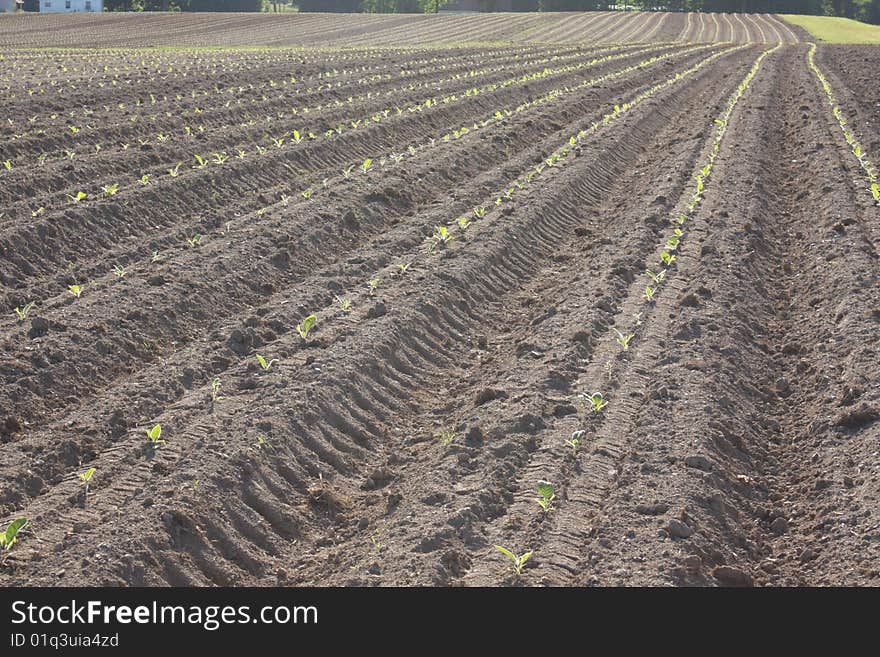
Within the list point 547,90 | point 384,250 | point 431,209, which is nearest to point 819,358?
point 384,250

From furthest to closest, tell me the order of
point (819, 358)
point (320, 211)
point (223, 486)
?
point (320, 211), point (819, 358), point (223, 486)

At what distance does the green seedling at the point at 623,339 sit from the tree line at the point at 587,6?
81005 mm

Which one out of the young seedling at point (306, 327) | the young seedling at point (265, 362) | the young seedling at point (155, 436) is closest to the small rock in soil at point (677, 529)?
the young seedling at point (155, 436)

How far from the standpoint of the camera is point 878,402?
7.20 m

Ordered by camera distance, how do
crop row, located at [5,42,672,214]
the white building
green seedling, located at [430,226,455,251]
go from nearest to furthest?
green seedling, located at [430,226,455,251] < crop row, located at [5,42,672,214] < the white building

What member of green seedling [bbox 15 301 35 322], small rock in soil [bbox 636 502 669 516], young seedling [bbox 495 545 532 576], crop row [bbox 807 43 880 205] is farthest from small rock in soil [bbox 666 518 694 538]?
crop row [bbox 807 43 880 205]

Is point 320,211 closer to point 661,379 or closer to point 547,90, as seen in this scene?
point 661,379

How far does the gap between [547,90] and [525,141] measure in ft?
26.0

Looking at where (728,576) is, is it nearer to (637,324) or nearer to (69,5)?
(637,324)

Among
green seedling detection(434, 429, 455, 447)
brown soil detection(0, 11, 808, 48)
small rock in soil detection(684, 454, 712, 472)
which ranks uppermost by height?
brown soil detection(0, 11, 808, 48)

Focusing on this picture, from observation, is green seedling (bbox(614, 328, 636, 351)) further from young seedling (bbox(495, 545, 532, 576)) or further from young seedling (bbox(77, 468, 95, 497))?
young seedling (bbox(77, 468, 95, 497))

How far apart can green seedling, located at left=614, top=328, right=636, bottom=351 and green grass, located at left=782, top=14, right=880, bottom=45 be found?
53.4m

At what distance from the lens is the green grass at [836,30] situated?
2255 inches

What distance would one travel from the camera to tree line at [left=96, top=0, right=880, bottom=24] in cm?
8538
